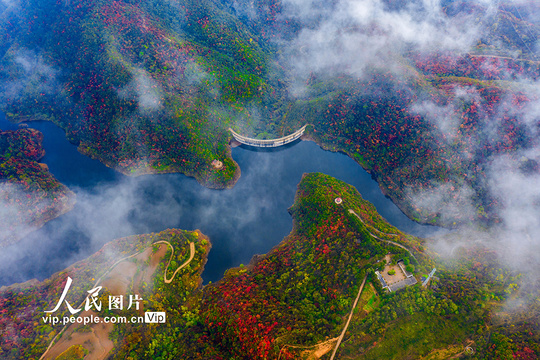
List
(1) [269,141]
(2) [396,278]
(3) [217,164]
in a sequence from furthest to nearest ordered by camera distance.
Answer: (1) [269,141]
(3) [217,164]
(2) [396,278]

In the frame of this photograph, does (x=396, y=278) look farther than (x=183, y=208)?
No

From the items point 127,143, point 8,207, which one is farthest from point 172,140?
point 8,207

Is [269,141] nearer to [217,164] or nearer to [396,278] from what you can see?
[217,164]

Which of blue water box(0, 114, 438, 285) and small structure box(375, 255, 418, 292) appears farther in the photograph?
blue water box(0, 114, 438, 285)

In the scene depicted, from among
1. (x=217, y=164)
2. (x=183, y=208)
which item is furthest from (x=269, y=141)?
(x=183, y=208)

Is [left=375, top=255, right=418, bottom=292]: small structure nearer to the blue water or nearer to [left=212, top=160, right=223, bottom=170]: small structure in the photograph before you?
the blue water

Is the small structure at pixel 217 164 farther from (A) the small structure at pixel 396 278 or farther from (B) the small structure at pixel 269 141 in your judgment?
(A) the small structure at pixel 396 278

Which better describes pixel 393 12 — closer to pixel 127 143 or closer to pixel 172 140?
pixel 172 140

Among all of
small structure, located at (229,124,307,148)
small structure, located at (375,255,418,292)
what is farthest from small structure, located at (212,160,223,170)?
small structure, located at (375,255,418,292)
